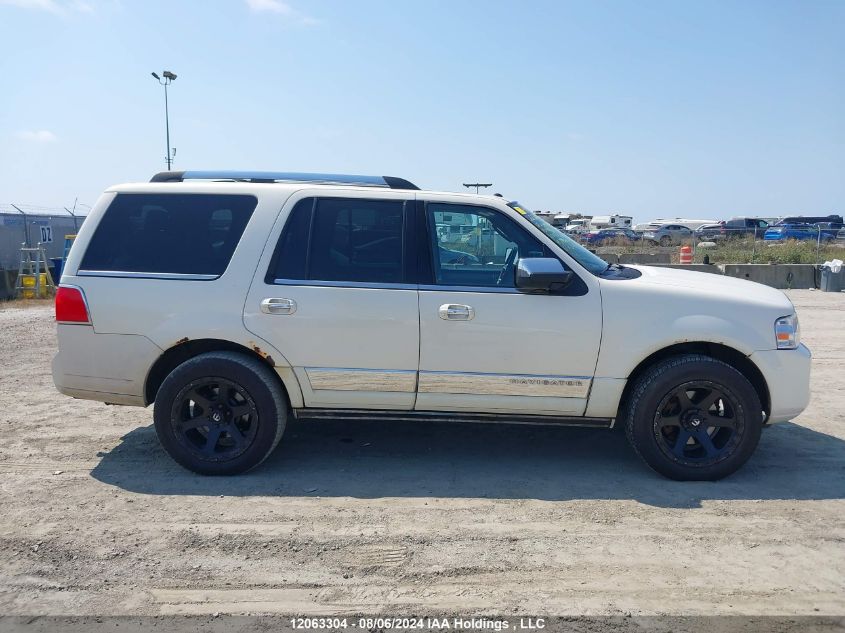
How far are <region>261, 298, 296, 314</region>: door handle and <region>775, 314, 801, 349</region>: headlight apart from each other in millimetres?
3284

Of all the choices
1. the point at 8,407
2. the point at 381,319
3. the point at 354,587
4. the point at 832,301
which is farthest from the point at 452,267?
the point at 832,301

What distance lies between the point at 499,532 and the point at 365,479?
118 centimetres

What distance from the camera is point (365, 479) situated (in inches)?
191

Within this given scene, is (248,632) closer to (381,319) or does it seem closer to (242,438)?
(242,438)

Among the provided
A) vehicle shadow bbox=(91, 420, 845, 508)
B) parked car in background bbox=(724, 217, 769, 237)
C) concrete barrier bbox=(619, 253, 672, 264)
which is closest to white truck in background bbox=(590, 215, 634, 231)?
parked car in background bbox=(724, 217, 769, 237)

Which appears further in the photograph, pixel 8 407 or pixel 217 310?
pixel 8 407

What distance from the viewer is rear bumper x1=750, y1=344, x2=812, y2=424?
470 centimetres

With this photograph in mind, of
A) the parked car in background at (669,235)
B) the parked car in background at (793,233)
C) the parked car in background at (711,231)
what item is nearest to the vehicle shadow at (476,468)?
the parked car in background at (793,233)

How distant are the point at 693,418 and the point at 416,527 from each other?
6.75 ft

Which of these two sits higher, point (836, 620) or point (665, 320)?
point (665, 320)

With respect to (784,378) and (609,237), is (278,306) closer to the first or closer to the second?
(784,378)

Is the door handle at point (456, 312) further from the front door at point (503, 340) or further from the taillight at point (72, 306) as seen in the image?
the taillight at point (72, 306)

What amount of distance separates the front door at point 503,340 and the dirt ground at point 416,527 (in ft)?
1.90

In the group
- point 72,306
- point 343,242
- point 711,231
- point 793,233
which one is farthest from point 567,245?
point 711,231
